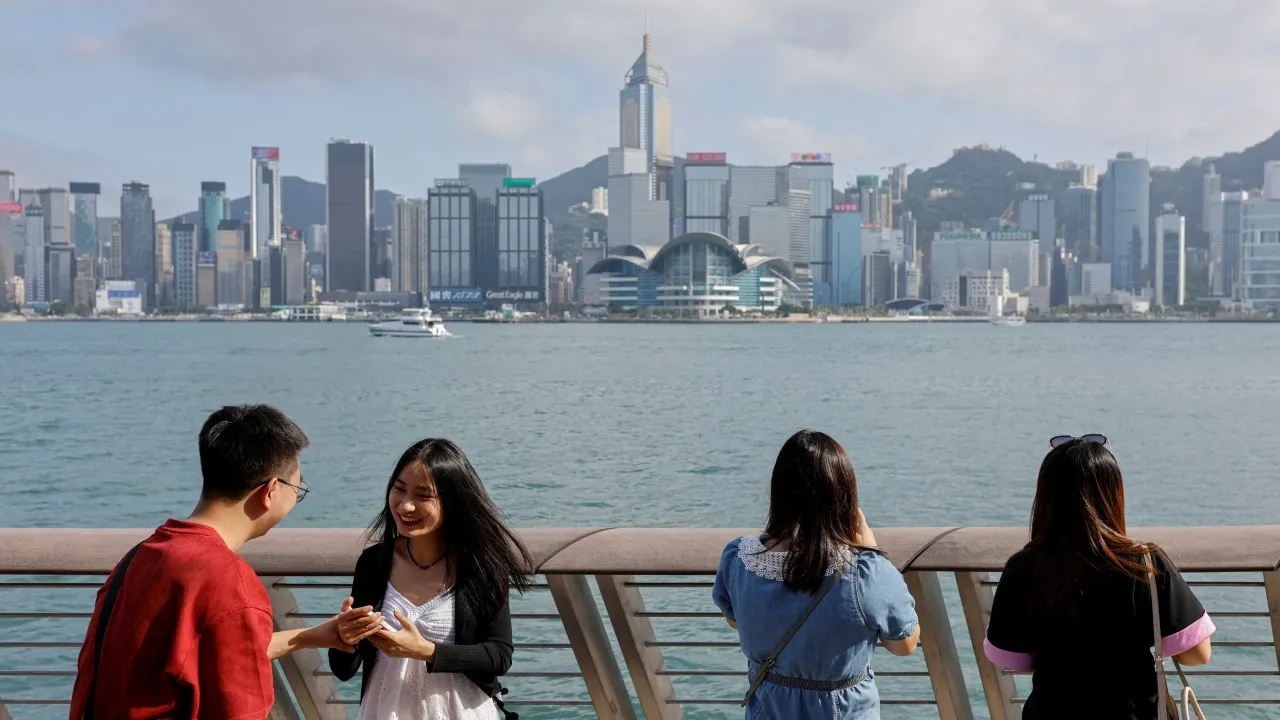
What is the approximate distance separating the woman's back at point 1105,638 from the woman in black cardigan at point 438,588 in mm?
1038

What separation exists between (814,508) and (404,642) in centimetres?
82

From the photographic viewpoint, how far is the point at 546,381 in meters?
55.7

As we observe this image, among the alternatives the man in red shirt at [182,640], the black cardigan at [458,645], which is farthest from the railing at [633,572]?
the man in red shirt at [182,640]

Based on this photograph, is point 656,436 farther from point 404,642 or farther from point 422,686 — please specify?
point 404,642

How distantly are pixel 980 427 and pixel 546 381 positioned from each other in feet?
78.8

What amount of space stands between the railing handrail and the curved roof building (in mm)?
159865

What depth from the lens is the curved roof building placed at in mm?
164875

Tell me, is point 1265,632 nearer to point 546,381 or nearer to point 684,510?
point 684,510

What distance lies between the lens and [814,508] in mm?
2473

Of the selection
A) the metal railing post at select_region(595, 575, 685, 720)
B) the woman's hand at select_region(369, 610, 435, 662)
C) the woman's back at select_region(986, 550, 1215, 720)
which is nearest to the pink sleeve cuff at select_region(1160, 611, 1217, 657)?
the woman's back at select_region(986, 550, 1215, 720)

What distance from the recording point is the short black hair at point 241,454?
2.24 m

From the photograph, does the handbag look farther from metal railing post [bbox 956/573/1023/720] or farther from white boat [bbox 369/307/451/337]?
white boat [bbox 369/307/451/337]

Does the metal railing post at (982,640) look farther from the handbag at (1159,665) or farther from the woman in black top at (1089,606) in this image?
the handbag at (1159,665)

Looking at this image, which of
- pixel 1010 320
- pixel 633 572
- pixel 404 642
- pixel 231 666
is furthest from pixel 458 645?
pixel 1010 320
